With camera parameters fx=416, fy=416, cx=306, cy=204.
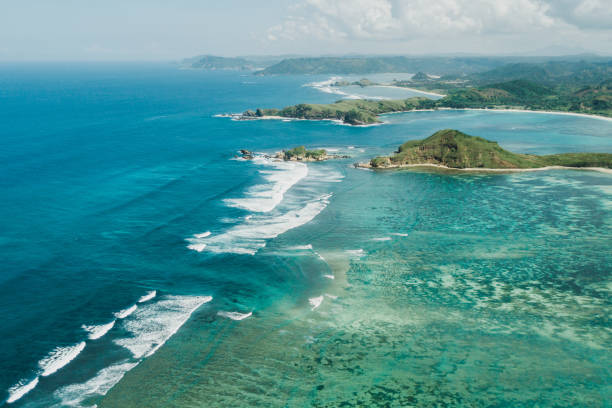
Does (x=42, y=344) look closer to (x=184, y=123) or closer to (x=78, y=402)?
(x=78, y=402)

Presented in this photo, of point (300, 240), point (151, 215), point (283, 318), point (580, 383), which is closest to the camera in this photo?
point (580, 383)

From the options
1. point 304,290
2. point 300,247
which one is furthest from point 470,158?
point 304,290

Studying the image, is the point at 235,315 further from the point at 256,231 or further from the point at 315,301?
the point at 256,231

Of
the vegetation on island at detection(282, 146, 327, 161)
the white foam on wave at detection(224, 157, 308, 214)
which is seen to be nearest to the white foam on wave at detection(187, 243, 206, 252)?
the white foam on wave at detection(224, 157, 308, 214)

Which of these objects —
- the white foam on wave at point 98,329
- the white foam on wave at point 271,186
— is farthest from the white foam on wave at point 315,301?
the white foam on wave at point 271,186

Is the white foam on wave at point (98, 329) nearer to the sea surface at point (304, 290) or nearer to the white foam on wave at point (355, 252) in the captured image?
the sea surface at point (304, 290)

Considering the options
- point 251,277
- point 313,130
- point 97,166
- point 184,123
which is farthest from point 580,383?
point 184,123

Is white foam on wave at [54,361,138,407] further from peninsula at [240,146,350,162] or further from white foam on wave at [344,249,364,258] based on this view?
peninsula at [240,146,350,162]
